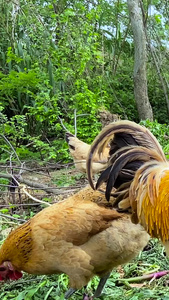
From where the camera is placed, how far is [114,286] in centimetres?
342

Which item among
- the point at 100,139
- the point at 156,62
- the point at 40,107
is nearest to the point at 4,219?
the point at 100,139

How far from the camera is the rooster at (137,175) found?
2.63 m

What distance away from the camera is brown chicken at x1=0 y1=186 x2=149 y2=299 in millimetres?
2771

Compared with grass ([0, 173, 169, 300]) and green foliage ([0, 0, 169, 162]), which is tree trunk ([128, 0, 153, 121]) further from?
grass ([0, 173, 169, 300])

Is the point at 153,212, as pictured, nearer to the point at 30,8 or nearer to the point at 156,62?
the point at 30,8

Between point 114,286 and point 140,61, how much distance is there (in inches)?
286

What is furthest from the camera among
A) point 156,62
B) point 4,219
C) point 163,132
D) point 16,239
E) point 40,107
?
point 156,62

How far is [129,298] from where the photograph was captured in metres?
3.11

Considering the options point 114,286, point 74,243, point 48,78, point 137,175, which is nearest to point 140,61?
point 48,78

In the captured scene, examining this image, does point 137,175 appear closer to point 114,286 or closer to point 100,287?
point 100,287

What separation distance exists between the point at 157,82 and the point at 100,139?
9854mm

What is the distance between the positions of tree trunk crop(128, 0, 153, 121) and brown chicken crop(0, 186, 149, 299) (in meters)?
7.13

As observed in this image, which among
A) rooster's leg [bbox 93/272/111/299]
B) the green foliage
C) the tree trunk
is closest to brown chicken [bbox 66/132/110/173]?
rooster's leg [bbox 93/272/111/299]

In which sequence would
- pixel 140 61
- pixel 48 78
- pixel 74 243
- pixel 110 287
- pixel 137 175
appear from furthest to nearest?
pixel 140 61 → pixel 48 78 → pixel 110 287 → pixel 74 243 → pixel 137 175
